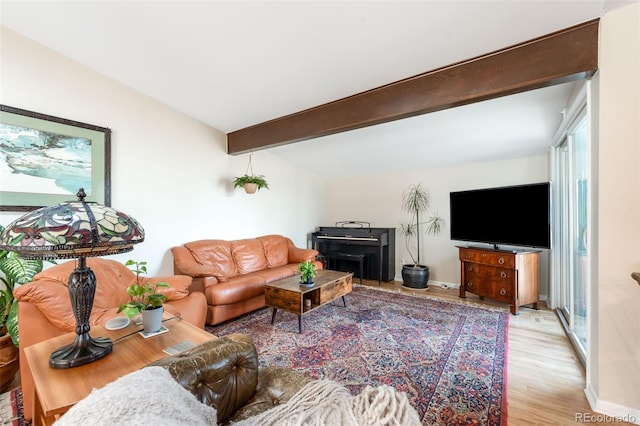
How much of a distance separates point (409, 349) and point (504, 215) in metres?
2.24

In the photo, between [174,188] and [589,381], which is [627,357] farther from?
[174,188]

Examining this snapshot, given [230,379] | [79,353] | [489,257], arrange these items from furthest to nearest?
[489,257] < [79,353] < [230,379]

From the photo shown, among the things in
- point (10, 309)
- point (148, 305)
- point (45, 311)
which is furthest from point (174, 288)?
point (10, 309)

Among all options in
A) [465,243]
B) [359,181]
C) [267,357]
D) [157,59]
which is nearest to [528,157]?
[465,243]

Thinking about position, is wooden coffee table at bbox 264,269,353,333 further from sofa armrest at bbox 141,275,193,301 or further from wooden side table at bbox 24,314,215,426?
wooden side table at bbox 24,314,215,426

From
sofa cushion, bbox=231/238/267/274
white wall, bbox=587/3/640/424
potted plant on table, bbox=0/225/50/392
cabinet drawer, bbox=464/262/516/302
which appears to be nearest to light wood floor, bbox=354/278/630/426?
white wall, bbox=587/3/640/424

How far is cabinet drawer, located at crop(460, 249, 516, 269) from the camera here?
11.0 ft

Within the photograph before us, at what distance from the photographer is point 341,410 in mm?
972

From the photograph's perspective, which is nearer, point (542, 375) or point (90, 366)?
point (90, 366)

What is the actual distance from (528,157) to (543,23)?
277 cm

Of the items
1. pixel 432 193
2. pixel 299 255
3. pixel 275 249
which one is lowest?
pixel 299 255

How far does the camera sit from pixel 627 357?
164 centimetres

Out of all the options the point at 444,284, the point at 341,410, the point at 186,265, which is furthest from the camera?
the point at 444,284

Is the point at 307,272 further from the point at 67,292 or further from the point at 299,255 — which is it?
the point at 67,292
